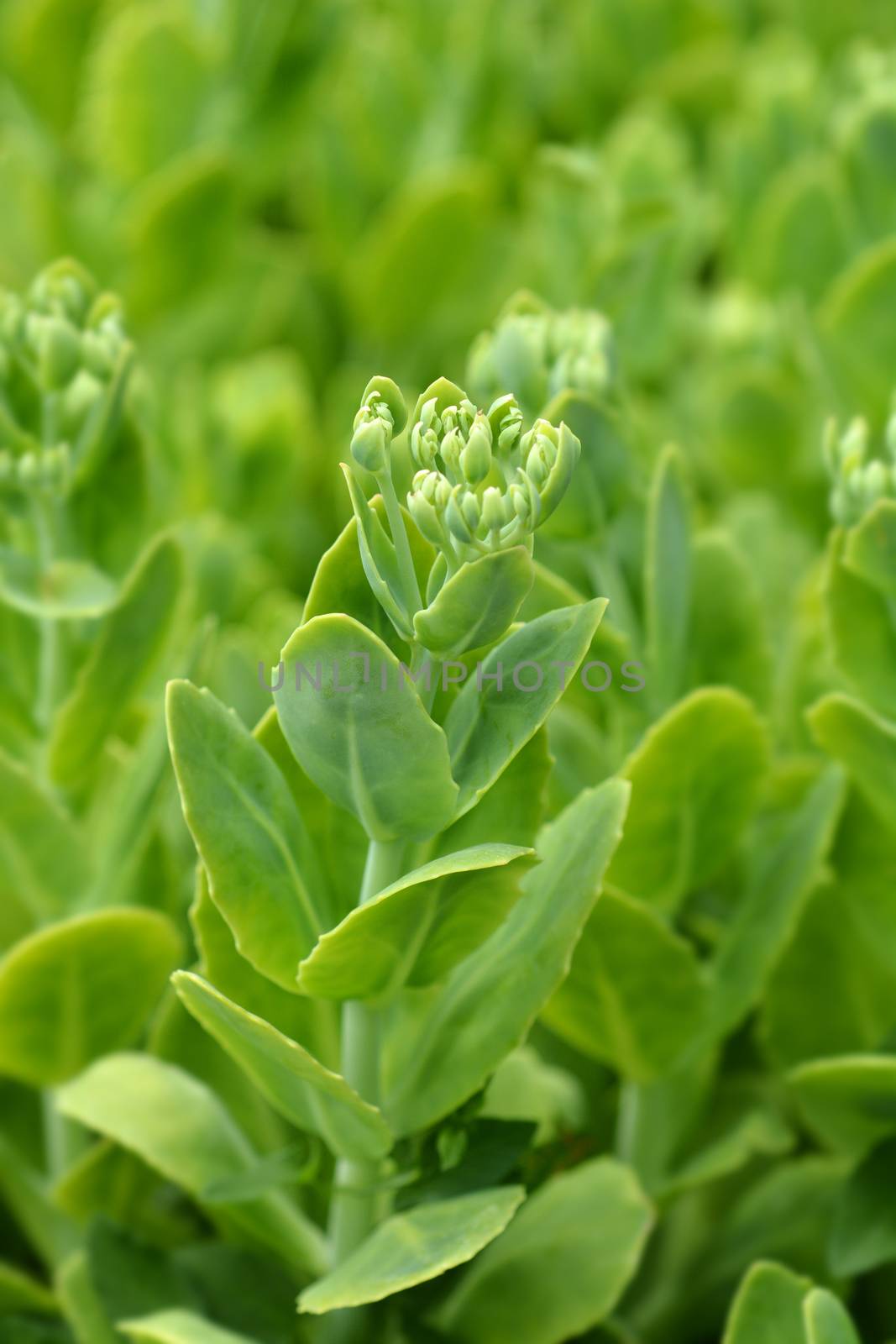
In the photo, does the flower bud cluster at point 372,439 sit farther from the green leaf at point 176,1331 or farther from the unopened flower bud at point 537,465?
the green leaf at point 176,1331

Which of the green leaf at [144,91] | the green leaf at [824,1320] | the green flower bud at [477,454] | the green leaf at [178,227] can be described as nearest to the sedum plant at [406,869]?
the green flower bud at [477,454]

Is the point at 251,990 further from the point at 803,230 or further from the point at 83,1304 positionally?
the point at 803,230

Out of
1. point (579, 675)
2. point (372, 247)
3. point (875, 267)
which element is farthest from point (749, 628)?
point (372, 247)

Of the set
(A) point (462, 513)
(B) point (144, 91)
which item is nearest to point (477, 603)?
(A) point (462, 513)

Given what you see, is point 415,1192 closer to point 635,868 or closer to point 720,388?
point 635,868

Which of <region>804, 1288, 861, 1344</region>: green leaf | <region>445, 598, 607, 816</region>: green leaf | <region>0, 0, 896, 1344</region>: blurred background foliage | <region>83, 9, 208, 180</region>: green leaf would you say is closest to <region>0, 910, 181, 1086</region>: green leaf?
<region>0, 0, 896, 1344</region>: blurred background foliage

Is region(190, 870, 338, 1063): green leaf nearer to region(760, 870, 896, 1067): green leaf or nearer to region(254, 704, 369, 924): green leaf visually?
region(254, 704, 369, 924): green leaf
